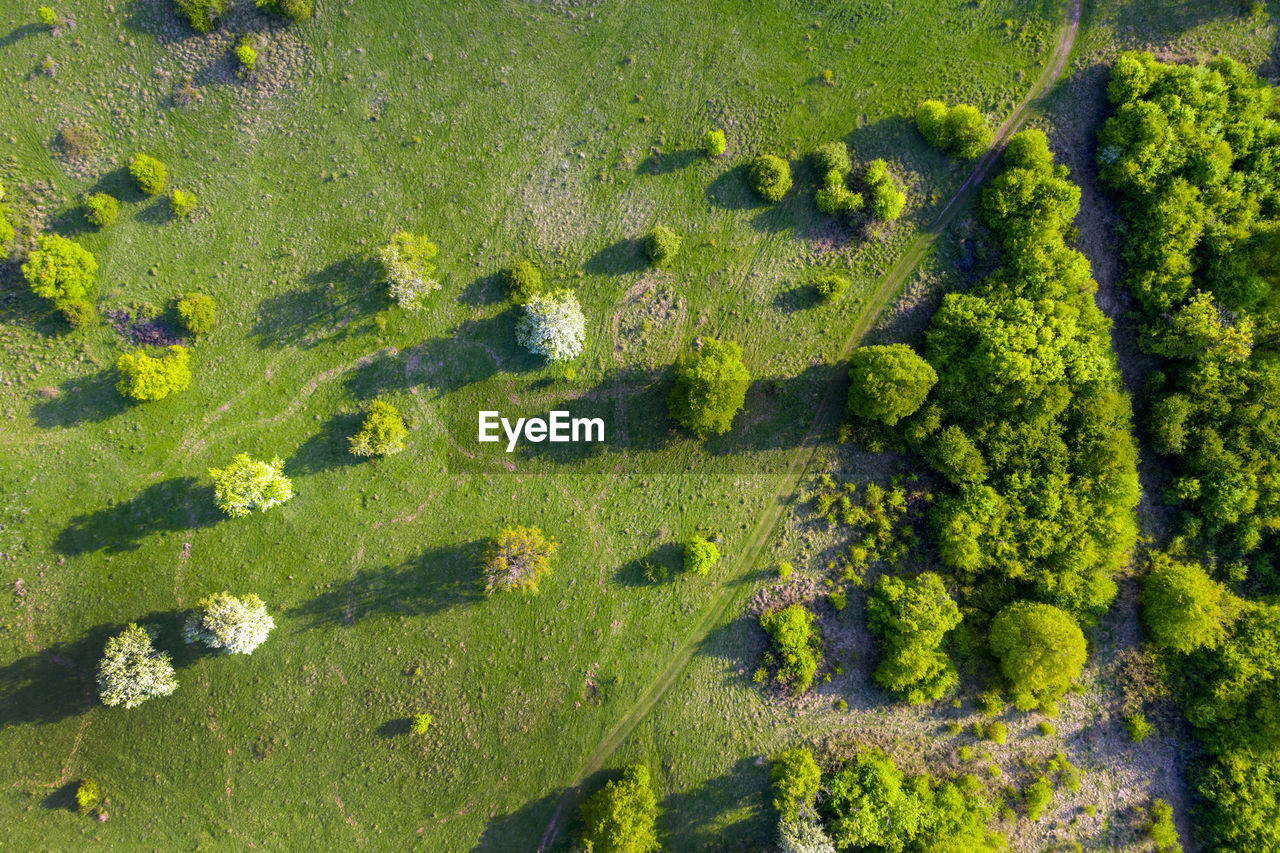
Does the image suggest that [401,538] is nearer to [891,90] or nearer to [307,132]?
[307,132]

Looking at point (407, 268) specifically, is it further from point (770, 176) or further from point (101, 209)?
point (770, 176)

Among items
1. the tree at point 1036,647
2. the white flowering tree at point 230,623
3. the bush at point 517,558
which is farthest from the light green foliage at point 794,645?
the white flowering tree at point 230,623

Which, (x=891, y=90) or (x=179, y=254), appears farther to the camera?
(x=891, y=90)

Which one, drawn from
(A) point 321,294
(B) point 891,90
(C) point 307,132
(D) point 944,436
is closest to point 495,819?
(A) point 321,294

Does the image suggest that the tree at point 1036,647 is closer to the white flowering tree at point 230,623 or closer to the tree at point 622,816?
the tree at point 622,816

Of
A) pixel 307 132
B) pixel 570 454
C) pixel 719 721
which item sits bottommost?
pixel 719 721

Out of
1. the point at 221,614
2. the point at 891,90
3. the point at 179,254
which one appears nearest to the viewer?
the point at 221,614

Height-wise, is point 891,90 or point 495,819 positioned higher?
point 891,90
